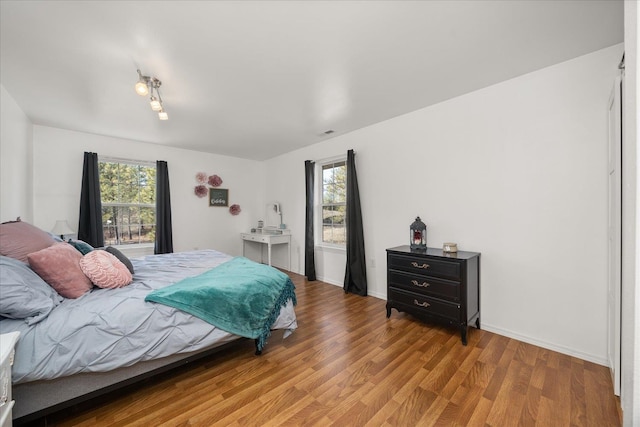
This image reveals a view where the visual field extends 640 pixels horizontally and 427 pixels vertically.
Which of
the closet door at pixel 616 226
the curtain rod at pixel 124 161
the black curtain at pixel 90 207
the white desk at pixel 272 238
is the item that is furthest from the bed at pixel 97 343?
the curtain rod at pixel 124 161

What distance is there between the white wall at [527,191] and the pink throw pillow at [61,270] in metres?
3.17

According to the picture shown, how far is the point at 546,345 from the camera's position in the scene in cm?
225

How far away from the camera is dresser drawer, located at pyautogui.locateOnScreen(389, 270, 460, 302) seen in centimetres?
239

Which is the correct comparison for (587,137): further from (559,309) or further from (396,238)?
(396,238)

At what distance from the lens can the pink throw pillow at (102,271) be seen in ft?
6.22

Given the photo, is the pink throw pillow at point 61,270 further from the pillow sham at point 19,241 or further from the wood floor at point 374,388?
the wood floor at point 374,388

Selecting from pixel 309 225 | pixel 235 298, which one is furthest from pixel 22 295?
pixel 309 225

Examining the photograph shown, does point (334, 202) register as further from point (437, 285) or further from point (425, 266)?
point (437, 285)

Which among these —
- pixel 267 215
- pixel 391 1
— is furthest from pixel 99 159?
pixel 391 1

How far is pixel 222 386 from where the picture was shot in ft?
5.90

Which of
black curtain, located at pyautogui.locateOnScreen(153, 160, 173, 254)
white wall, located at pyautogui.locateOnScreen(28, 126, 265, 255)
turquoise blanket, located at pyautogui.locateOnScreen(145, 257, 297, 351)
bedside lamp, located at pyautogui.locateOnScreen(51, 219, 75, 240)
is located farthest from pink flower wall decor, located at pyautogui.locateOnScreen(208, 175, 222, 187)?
turquoise blanket, located at pyautogui.locateOnScreen(145, 257, 297, 351)

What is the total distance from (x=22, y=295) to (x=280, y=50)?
2.24 meters

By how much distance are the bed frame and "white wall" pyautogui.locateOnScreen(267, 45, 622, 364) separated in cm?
289

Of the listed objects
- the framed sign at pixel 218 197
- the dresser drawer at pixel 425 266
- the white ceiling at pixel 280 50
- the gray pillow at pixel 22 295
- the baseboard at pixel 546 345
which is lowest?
the baseboard at pixel 546 345
